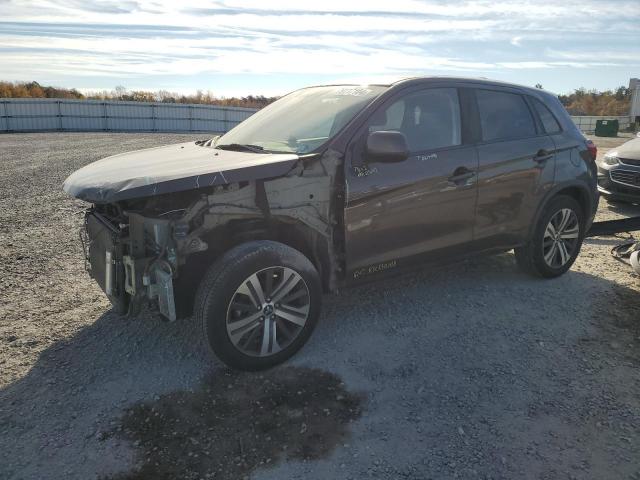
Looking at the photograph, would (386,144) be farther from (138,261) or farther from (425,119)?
(138,261)

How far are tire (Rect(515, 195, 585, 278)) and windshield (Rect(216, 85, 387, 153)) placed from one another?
216 cm

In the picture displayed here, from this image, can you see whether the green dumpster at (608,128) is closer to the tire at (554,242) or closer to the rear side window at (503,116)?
the tire at (554,242)

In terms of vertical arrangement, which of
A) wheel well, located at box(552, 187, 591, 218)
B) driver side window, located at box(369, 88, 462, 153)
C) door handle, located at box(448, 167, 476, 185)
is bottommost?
wheel well, located at box(552, 187, 591, 218)

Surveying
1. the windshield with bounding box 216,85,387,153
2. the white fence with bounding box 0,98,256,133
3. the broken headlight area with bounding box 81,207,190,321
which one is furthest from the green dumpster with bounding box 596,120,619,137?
the broken headlight area with bounding box 81,207,190,321

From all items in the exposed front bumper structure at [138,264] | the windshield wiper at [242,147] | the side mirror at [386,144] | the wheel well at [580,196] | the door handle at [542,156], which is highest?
the side mirror at [386,144]

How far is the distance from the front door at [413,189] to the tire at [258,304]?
45cm

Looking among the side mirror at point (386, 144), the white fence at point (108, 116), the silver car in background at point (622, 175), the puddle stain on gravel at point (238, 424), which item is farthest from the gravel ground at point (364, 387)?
the white fence at point (108, 116)

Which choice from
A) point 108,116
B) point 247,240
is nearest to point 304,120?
point 247,240

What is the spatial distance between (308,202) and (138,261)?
1152 millimetres

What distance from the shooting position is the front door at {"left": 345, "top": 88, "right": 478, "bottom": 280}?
3699 millimetres

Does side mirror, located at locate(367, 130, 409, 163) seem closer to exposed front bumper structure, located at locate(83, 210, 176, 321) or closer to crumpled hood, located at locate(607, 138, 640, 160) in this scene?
exposed front bumper structure, located at locate(83, 210, 176, 321)

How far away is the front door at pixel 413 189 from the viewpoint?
12.1ft

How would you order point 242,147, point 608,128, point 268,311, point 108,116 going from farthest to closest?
1. point 608,128
2. point 108,116
3. point 242,147
4. point 268,311

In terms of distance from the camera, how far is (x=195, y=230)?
128 inches
